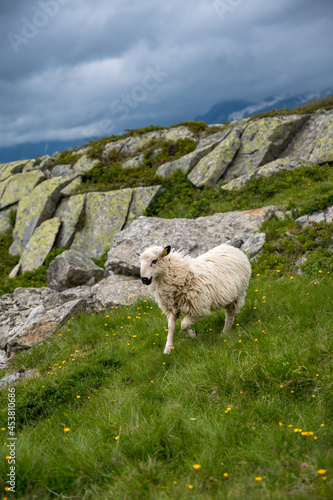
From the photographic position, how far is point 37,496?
329cm

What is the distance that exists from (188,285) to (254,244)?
5.67 metres

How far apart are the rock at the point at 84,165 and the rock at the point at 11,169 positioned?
6.85 m

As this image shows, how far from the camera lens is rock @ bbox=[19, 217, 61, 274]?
1953 centimetres

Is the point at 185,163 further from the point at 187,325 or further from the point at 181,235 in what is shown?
the point at 187,325

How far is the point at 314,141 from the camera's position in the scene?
18266 millimetres

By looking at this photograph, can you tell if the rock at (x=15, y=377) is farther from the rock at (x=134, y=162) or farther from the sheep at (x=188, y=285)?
the rock at (x=134, y=162)

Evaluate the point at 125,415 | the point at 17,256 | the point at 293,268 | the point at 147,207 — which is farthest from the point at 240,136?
the point at 125,415

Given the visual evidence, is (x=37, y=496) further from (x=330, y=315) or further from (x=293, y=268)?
(x=293, y=268)

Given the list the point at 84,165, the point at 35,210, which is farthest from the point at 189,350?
the point at 84,165

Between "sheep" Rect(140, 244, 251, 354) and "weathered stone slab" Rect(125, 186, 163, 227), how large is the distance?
41.3 ft

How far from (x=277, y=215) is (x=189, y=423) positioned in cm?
1037

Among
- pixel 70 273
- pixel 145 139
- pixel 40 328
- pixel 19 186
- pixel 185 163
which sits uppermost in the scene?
pixel 19 186

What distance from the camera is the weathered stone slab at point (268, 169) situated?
1664 centimetres

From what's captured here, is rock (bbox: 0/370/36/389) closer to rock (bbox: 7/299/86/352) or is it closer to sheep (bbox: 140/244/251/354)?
rock (bbox: 7/299/86/352)
